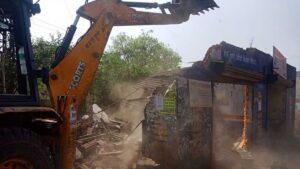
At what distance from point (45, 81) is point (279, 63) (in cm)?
1300

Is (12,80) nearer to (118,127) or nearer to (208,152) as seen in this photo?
(208,152)

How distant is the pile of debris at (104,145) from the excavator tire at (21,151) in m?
4.61

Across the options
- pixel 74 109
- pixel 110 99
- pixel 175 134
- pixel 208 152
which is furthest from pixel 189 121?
pixel 110 99

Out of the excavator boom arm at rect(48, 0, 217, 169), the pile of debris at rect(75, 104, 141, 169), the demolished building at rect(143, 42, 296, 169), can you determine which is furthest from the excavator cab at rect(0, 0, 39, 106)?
the demolished building at rect(143, 42, 296, 169)

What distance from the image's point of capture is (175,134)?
943 cm

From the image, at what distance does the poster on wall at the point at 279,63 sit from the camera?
15.3m

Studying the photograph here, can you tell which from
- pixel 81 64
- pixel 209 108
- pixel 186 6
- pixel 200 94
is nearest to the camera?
pixel 81 64

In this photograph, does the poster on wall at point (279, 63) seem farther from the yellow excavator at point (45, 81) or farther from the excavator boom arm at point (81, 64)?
the excavator boom arm at point (81, 64)

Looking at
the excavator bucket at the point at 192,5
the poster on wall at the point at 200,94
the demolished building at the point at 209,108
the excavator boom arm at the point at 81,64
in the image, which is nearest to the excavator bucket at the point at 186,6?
the excavator bucket at the point at 192,5

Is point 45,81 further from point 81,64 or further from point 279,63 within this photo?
point 279,63

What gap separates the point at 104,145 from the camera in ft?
39.9

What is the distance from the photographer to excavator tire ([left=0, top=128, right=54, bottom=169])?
4.36 metres

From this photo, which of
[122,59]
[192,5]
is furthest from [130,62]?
[192,5]

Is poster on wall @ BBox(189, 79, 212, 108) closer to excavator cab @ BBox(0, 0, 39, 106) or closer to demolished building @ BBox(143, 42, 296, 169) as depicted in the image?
demolished building @ BBox(143, 42, 296, 169)
